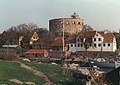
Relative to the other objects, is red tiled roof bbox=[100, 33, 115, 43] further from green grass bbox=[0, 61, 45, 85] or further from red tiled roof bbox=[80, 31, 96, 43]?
green grass bbox=[0, 61, 45, 85]

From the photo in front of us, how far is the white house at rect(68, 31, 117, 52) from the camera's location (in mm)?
72438

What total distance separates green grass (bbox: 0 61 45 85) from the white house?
4497 cm

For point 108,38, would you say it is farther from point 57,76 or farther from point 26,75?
point 26,75

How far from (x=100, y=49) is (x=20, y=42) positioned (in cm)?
2508

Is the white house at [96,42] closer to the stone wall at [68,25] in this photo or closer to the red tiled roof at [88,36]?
the red tiled roof at [88,36]

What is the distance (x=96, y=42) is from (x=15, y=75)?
49272 mm

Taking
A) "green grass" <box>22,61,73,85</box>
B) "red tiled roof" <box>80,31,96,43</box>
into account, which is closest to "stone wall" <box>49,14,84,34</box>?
"red tiled roof" <box>80,31,96,43</box>

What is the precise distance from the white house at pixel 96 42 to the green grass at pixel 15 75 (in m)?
45.0

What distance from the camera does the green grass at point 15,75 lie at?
24636 millimetres

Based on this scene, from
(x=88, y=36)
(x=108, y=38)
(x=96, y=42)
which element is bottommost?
(x=96, y=42)

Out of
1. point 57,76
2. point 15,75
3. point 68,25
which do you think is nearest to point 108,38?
point 68,25

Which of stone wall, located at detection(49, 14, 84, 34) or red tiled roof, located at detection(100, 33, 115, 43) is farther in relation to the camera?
stone wall, located at detection(49, 14, 84, 34)

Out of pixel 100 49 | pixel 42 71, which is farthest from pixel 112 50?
pixel 42 71

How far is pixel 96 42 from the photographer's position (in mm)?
73750
